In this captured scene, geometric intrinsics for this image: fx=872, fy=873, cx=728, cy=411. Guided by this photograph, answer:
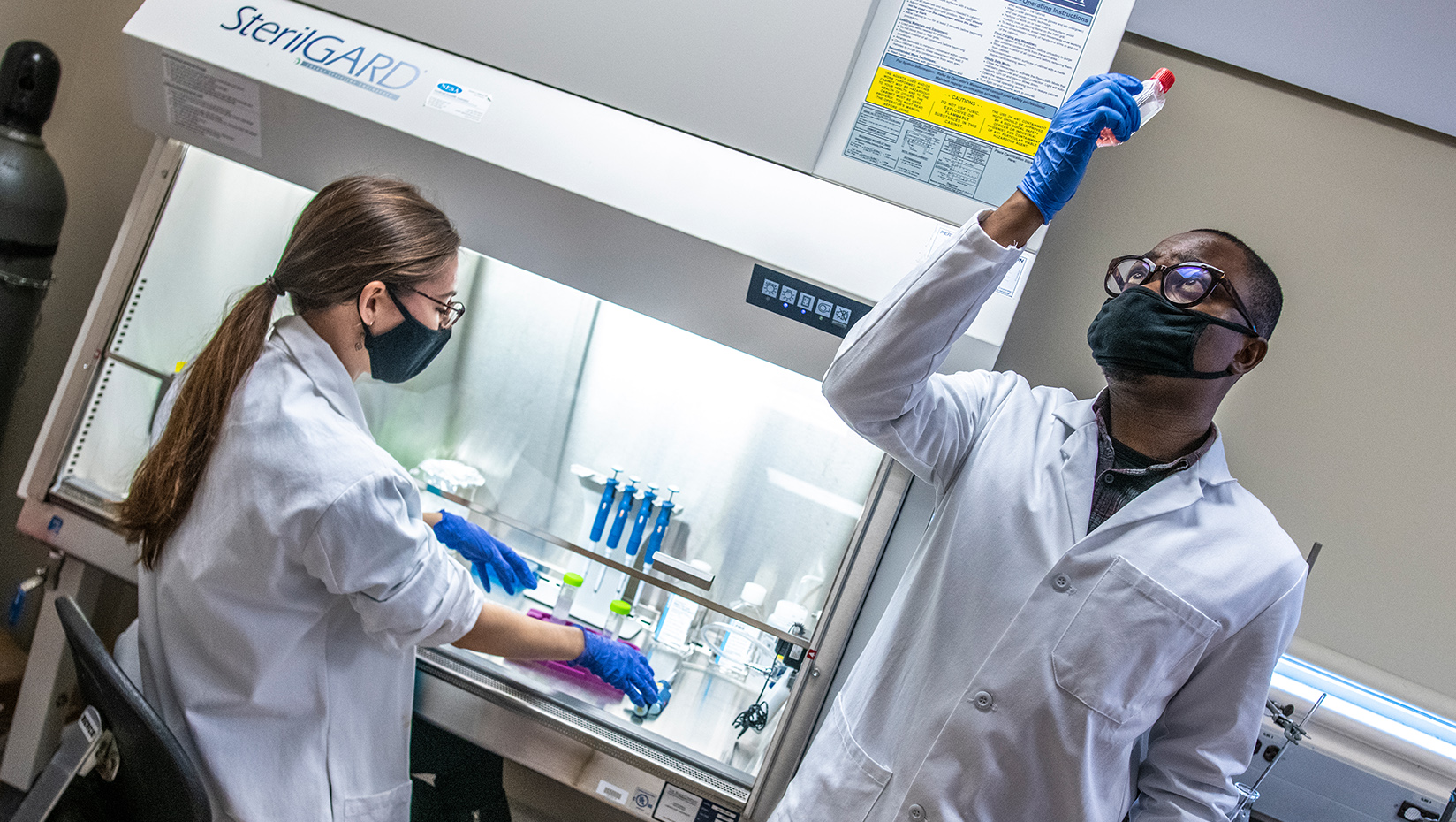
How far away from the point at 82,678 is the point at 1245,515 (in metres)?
1.75

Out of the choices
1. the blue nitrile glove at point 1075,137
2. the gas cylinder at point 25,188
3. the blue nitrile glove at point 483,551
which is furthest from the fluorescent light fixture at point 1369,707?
the gas cylinder at point 25,188

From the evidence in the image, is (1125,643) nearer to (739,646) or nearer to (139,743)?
(739,646)

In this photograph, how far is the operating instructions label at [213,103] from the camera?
1.71 meters

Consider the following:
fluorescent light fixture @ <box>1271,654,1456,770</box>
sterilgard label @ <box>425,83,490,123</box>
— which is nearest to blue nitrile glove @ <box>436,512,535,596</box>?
sterilgard label @ <box>425,83,490,123</box>

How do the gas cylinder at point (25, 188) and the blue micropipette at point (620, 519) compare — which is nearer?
the blue micropipette at point (620, 519)

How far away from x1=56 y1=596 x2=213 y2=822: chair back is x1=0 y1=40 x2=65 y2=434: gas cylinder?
1.31 m

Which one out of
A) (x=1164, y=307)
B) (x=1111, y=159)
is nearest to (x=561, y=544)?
(x=1164, y=307)

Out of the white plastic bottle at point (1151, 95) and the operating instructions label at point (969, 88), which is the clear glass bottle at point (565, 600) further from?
the white plastic bottle at point (1151, 95)

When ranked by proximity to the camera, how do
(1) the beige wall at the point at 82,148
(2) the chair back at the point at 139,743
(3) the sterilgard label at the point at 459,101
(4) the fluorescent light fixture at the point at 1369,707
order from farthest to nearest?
(1) the beige wall at the point at 82,148
(4) the fluorescent light fixture at the point at 1369,707
(3) the sterilgard label at the point at 459,101
(2) the chair back at the point at 139,743

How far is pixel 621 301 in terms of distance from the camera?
68.0 inches

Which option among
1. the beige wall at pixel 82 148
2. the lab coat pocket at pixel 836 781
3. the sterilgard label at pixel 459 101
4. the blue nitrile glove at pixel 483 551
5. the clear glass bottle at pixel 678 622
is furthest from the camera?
the beige wall at pixel 82 148

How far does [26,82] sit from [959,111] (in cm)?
219

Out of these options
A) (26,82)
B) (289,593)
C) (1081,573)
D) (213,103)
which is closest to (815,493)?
(1081,573)

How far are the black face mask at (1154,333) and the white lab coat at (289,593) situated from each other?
111cm
